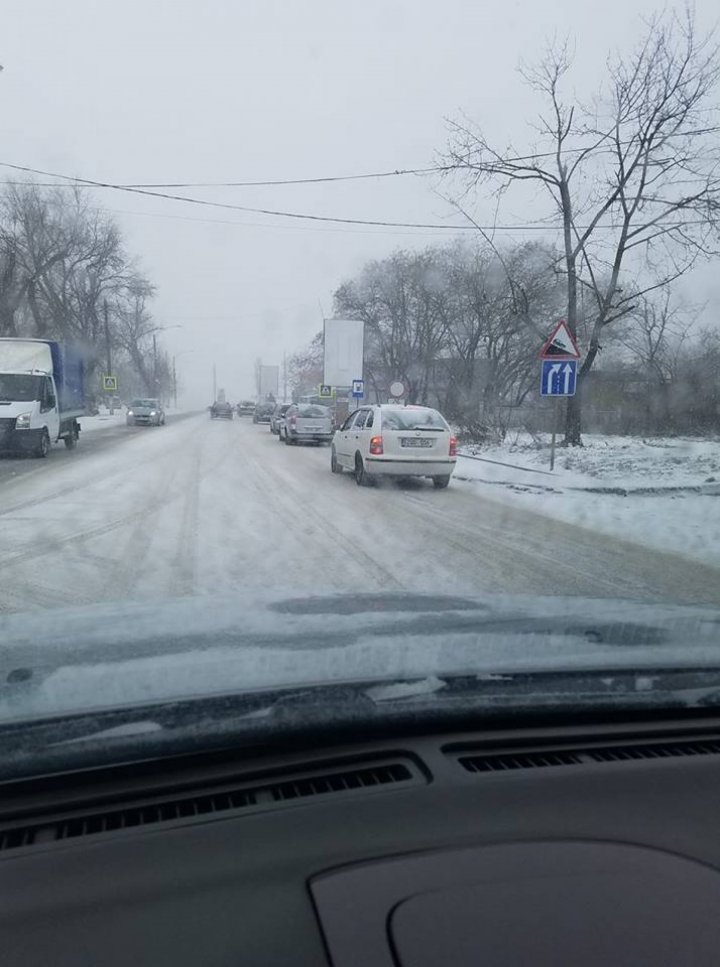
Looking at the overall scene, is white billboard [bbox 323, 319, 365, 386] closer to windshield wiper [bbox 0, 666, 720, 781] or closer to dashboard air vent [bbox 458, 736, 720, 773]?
windshield wiper [bbox 0, 666, 720, 781]

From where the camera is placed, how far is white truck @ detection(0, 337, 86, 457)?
21781 millimetres

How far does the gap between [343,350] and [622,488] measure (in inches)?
1124

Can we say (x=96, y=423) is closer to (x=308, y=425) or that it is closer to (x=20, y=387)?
(x=308, y=425)

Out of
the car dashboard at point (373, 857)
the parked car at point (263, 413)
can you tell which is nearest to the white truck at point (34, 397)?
the car dashboard at point (373, 857)

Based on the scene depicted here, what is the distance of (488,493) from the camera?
1619 centimetres

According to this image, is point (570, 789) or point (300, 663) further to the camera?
point (300, 663)

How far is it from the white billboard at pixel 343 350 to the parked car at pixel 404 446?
26612mm

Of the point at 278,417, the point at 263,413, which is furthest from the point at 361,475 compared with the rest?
the point at 263,413

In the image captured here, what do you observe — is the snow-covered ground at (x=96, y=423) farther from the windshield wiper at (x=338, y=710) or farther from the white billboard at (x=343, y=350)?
the windshield wiper at (x=338, y=710)

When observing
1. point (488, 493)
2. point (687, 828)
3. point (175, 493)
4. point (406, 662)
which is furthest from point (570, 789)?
point (488, 493)

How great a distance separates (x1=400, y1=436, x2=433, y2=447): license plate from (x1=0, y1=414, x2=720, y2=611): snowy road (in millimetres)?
825

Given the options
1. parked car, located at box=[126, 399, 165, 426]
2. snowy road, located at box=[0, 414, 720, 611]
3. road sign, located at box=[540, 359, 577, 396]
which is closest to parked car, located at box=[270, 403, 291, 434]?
parked car, located at box=[126, 399, 165, 426]

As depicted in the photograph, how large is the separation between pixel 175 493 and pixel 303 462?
29.4 ft

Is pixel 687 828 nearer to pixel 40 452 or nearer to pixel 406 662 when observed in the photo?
pixel 406 662
